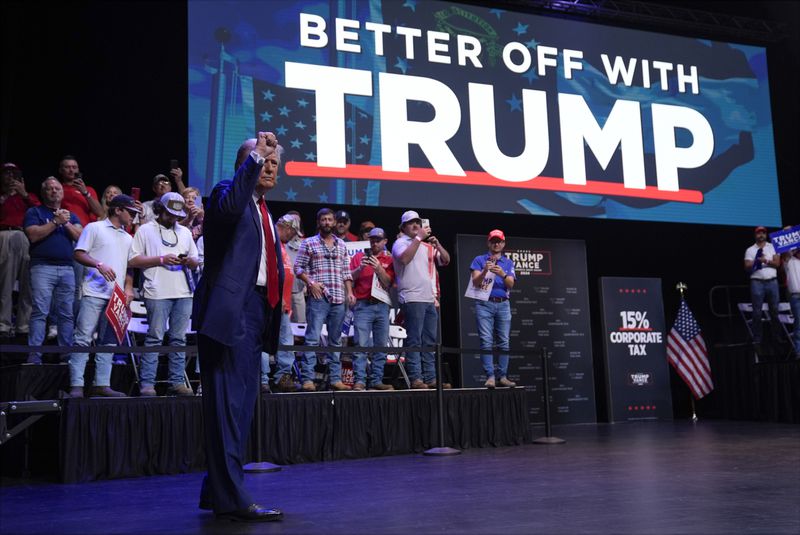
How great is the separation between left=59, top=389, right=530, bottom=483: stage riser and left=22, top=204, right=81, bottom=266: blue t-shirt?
3.85ft

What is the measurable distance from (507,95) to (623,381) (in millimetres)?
4011

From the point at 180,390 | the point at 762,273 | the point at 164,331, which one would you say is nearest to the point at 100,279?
the point at 164,331

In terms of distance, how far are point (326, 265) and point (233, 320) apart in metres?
3.63

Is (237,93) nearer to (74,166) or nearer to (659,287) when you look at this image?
(74,166)

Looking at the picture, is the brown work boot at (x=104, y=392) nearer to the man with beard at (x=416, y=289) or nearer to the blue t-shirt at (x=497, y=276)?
the man with beard at (x=416, y=289)

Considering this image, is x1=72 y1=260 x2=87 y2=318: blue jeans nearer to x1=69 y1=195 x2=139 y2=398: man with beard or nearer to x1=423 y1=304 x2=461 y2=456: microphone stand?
x1=69 y1=195 x2=139 y2=398: man with beard

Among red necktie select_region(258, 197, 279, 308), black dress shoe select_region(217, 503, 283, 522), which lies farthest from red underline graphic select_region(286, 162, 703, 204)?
black dress shoe select_region(217, 503, 283, 522)

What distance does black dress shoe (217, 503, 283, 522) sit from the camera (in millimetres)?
2871

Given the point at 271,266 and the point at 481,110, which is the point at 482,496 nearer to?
the point at 271,266

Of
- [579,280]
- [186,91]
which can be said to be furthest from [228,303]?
[579,280]

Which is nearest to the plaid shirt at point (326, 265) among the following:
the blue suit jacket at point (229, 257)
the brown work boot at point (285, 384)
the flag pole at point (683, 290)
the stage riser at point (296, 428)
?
the brown work boot at point (285, 384)

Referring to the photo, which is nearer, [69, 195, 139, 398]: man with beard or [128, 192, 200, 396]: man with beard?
[69, 195, 139, 398]: man with beard

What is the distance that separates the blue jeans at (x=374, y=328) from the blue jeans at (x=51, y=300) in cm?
229

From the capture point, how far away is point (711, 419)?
10.4 metres
